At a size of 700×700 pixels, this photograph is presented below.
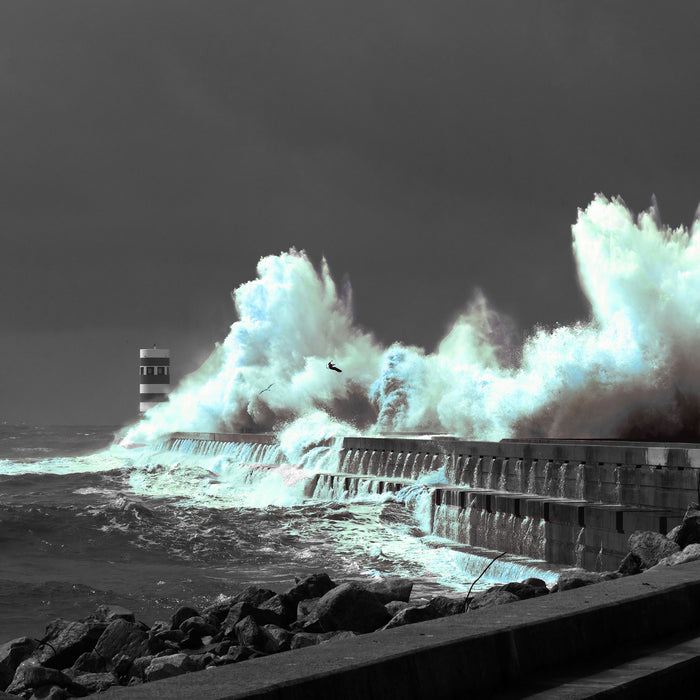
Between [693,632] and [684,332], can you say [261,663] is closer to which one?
[693,632]

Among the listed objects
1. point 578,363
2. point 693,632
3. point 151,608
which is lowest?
point 151,608

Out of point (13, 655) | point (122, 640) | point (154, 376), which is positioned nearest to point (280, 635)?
point (122, 640)

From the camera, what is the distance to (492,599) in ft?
18.4

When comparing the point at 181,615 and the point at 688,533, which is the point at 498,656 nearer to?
the point at 688,533

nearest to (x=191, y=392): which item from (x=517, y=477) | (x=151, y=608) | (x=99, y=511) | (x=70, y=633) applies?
(x=99, y=511)

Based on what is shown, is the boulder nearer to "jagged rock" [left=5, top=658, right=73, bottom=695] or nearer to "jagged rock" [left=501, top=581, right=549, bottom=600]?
"jagged rock" [left=501, top=581, right=549, bottom=600]

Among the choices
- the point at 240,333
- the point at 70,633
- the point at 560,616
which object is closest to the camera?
the point at 560,616

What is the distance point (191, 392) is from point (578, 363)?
2484 cm

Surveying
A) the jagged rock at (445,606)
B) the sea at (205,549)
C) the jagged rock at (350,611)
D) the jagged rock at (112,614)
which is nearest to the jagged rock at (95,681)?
the jagged rock at (112,614)

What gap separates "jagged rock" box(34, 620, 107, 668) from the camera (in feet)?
20.6

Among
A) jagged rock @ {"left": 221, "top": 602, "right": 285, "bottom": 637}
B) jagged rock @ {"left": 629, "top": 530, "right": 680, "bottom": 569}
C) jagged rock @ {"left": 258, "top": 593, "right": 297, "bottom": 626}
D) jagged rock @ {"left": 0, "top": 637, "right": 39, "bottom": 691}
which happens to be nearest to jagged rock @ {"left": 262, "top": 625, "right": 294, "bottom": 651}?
jagged rock @ {"left": 221, "top": 602, "right": 285, "bottom": 637}

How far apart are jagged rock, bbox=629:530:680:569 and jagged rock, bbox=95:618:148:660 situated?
128 inches

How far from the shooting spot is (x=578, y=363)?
787 inches

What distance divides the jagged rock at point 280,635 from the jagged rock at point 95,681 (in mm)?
962
